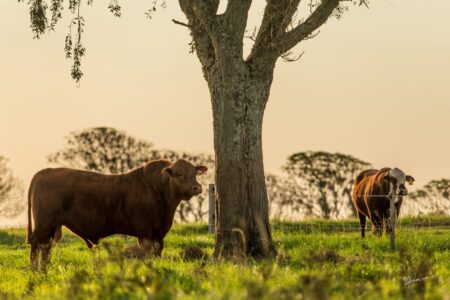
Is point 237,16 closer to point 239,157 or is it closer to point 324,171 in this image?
point 239,157

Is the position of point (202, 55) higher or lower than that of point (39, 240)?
higher

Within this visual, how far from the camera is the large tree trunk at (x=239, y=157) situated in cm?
1496

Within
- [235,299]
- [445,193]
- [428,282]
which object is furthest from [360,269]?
[445,193]

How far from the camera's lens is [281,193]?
49594mm

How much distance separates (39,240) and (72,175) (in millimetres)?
1276

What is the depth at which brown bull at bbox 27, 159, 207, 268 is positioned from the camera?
15.3 metres

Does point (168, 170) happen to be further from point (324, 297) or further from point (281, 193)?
point (281, 193)

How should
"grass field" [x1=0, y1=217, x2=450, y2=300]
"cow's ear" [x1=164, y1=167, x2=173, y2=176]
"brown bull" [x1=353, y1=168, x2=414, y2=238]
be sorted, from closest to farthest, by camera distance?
1. "grass field" [x1=0, y1=217, x2=450, y2=300]
2. "cow's ear" [x1=164, y1=167, x2=173, y2=176]
3. "brown bull" [x1=353, y1=168, x2=414, y2=238]

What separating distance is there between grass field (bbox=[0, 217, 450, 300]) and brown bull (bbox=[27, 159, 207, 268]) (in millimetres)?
1069

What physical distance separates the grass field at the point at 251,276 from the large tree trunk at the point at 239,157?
40.1 inches

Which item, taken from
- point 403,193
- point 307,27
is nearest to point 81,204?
point 307,27

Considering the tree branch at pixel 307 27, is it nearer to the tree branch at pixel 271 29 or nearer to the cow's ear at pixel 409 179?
the tree branch at pixel 271 29

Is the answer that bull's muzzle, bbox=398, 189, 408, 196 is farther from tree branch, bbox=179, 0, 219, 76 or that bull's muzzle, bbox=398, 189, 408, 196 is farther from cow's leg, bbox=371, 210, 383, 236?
tree branch, bbox=179, 0, 219, 76

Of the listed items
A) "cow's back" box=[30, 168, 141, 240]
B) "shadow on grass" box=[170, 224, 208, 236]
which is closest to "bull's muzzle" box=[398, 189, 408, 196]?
"shadow on grass" box=[170, 224, 208, 236]
